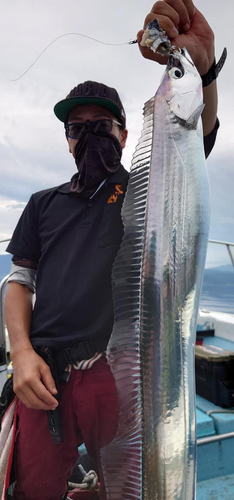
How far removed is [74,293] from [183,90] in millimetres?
864

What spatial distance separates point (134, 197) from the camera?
0.96 metres

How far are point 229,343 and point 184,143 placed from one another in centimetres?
549

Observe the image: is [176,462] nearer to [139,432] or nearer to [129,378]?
[139,432]

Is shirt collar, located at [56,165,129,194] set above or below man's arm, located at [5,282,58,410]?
above

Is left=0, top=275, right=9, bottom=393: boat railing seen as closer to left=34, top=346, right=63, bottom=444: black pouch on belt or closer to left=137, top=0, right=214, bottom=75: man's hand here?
left=34, top=346, right=63, bottom=444: black pouch on belt

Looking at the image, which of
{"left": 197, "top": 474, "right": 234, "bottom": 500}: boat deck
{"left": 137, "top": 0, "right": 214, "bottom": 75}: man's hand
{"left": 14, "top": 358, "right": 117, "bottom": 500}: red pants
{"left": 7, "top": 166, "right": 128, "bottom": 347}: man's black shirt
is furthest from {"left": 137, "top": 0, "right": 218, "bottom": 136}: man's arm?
{"left": 197, "top": 474, "right": 234, "bottom": 500}: boat deck

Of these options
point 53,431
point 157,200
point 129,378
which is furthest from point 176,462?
point 53,431

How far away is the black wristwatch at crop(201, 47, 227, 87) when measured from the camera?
122 cm

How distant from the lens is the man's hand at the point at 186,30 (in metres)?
1.12

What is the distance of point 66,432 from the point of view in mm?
1492

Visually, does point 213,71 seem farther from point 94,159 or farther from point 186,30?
point 94,159

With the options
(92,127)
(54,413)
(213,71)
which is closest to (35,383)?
(54,413)

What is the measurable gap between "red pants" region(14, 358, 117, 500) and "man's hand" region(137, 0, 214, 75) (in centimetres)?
118

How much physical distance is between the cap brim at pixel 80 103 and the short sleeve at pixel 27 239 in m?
0.50
